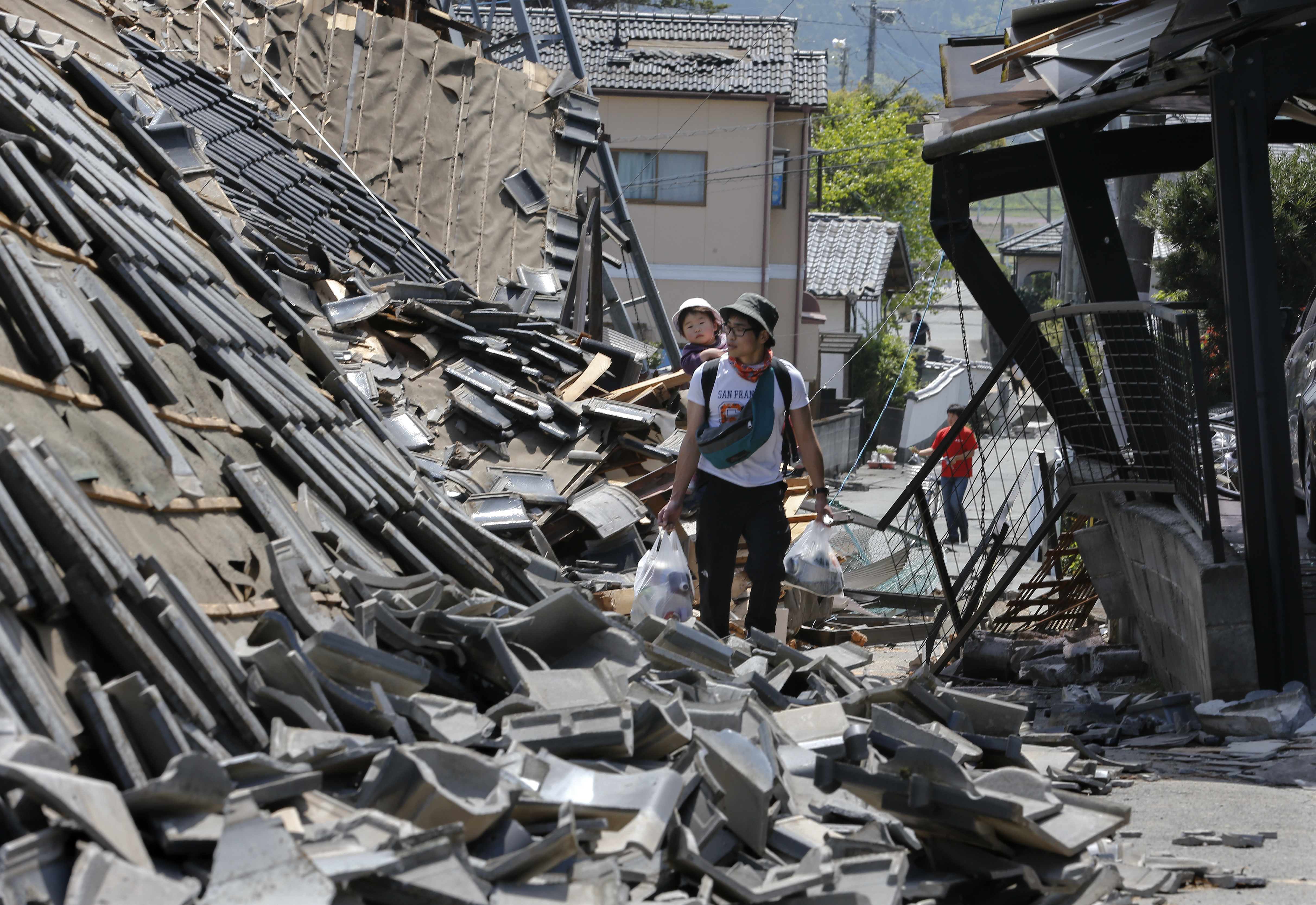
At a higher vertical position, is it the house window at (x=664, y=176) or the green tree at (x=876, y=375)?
the house window at (x=664, y=176)

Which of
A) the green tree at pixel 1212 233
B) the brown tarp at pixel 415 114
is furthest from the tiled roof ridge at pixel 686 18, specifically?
the brown tarp at pixel 415 114

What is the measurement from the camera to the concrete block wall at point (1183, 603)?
6.65m

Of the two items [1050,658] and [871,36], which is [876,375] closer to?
[1050,658]

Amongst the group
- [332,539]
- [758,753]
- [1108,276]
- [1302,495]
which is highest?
[1108,276]

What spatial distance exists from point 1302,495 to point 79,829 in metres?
8.79

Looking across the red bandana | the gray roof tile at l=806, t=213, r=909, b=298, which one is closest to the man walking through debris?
the red bandana

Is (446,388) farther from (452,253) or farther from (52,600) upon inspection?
(52,600)

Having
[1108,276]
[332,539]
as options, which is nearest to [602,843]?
[332,539]

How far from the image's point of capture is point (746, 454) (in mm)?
6379

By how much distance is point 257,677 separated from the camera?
3752 millimetres

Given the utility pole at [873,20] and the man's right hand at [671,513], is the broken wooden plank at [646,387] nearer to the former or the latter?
the man's right hand at [671,513]

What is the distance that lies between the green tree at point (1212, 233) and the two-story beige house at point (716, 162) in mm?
13397

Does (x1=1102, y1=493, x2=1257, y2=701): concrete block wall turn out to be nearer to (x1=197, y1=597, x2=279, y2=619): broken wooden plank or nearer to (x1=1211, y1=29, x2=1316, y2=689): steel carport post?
(x1=1211, y1=29, x2=1316, y2=689): steel carport post

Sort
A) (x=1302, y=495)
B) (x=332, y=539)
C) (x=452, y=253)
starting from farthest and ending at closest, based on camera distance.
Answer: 1. (x=452, y=253)
2. (x=1302, y=495)
3. (x=332, y=539)
